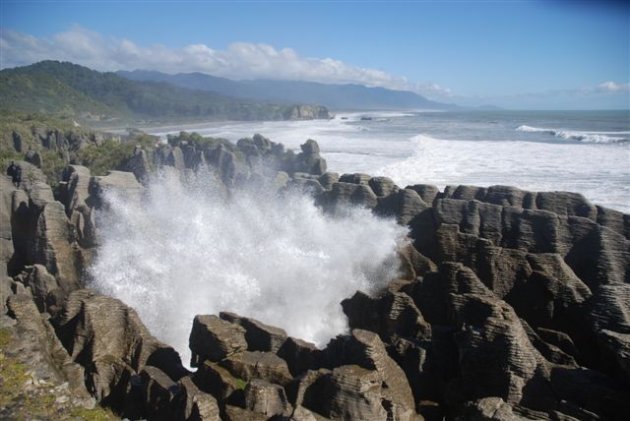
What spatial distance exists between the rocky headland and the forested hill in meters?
65.0

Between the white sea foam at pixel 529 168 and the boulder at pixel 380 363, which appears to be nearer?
the boulder at pixel 380 363

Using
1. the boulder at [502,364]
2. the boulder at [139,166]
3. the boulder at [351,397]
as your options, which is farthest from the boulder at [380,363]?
the boulder at [139,166]

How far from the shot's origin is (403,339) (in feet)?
27.7

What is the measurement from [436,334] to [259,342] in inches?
115

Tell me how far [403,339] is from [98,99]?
347 ft

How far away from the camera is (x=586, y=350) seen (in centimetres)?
855

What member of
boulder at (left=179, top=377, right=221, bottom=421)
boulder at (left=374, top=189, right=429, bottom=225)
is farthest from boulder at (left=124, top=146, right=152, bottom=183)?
boulder at (left=179, top=377, right=221, bottom=421)

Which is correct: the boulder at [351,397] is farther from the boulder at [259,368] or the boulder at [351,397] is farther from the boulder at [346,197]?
the boulder at [346,197]

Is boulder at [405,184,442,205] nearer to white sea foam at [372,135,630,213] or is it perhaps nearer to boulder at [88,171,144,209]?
boulder at [88,171,144,209]

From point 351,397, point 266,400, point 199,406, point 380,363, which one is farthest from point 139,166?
point 351,397

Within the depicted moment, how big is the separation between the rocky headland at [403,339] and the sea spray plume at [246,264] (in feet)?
2.67

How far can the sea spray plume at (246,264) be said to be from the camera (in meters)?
11.5

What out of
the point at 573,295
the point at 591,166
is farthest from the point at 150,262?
the point at 591,166

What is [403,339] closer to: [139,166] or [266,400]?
[266,400]
